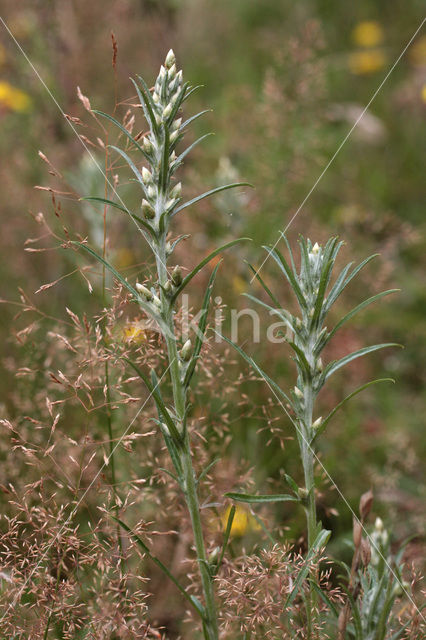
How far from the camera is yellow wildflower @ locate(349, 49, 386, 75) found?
16.4 feet

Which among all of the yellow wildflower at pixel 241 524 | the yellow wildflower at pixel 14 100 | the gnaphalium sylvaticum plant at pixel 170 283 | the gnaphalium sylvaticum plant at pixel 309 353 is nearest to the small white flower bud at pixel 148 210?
the gnaphalium sylvaticum plant at pixel 170 283

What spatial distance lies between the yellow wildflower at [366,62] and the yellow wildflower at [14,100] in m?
2.71

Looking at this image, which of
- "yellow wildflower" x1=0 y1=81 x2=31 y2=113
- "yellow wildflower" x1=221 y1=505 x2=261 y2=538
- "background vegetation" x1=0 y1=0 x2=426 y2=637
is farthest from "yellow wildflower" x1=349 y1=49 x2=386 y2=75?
"yellow wildflower" x1=221 y1=505 x2=261 y2=538

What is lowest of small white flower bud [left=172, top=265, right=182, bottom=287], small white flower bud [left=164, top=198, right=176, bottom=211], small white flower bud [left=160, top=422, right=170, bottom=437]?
small white flower bud [left=160, top=422, right=170, bottom=437]

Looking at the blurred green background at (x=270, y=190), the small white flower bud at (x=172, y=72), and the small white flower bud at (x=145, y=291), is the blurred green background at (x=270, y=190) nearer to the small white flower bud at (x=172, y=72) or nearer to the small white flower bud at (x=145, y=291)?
the small white flower bud at (x=145, y=291)

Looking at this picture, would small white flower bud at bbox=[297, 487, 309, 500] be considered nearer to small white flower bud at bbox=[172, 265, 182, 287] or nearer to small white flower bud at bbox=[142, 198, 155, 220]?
small white flower bud at bbox=[172, 265, 182, 287]

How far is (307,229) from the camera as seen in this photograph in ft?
10.6

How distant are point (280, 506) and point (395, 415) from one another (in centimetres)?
90

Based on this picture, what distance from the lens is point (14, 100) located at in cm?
370

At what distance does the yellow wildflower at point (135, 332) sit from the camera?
1.56 metres

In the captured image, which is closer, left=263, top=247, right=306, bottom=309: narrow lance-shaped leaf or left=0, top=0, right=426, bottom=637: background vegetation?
left=263, top=247, right=306, bottom=309: narrow lance-shaped leaf

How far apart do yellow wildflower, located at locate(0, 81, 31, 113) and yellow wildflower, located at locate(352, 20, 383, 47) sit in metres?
3.15

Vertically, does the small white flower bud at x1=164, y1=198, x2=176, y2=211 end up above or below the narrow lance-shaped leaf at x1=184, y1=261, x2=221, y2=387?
above

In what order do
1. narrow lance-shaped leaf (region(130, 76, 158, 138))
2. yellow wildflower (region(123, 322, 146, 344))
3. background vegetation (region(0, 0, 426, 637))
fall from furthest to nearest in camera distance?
background vegetation (region(0, 0, 426, 637))
yellow wildflower (region(123, 322, 146, 344))
narrow lance-shaped leaf (region(130, 76, 158, 138))
